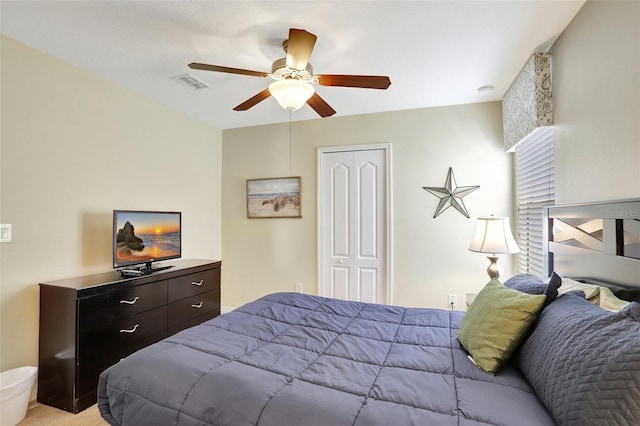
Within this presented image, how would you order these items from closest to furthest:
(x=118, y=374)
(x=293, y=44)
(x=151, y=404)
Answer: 1. (x=151, y=404)
2. (x=118, y=374)
3. (x=293, y=44)

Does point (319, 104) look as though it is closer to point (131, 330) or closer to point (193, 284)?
point (193, 284)

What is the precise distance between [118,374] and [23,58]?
7.80 ft

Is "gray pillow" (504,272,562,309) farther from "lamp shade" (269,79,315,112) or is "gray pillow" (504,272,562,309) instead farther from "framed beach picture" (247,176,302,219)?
"framed beach picture" (247,176,302,219)

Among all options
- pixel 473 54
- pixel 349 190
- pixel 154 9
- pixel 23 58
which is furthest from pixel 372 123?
pixel 23 58

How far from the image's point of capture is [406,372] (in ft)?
4.22

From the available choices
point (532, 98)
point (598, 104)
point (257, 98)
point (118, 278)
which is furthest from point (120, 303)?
point (532, 98)

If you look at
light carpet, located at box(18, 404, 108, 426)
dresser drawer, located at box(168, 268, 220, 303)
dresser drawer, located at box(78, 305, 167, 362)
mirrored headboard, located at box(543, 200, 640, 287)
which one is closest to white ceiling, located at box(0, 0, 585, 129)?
mirrored headboard, located at box(543, 200, 640, 287)

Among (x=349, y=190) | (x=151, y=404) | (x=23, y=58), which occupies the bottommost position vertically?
(x=151, y=404)

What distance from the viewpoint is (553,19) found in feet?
6.36

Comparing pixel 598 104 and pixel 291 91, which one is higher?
pixel 291 91

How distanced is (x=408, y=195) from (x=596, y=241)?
203cm

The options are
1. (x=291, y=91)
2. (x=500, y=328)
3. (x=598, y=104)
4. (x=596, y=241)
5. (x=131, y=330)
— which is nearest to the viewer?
(x=500, y=328)

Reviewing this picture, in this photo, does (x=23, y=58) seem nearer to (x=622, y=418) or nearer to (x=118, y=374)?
(x=118, y=374)

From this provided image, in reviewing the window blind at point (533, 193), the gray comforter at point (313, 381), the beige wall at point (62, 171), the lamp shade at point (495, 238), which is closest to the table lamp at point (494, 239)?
the lamp shade at point (495, 238)
